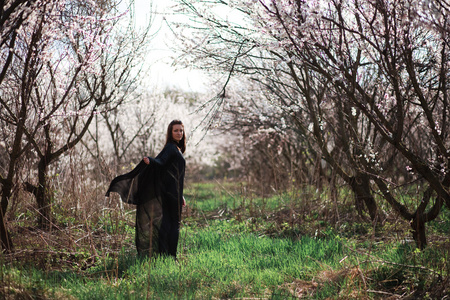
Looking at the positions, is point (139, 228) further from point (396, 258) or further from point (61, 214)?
point (396, 258)

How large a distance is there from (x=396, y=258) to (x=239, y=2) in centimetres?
300

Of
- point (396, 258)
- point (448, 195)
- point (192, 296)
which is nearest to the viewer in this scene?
point (192, 296)

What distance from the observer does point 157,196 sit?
486cm

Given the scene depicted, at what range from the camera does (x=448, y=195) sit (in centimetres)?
375

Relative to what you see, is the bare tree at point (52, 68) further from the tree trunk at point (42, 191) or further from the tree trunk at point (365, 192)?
the tree trunk at point (365, 192)

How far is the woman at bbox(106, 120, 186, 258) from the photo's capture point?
4.76 meters

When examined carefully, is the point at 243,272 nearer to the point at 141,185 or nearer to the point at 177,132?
the point at 141,185

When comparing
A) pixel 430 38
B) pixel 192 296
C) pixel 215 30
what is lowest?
pixel 192 296

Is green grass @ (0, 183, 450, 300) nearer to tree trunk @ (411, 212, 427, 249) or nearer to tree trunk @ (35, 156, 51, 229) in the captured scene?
tree trunk @ (411, 212, 427, 249)

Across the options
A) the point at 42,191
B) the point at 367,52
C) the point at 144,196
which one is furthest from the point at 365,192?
the point at 42,191

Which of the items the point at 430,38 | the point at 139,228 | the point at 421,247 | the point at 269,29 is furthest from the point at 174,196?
the point at 430,38

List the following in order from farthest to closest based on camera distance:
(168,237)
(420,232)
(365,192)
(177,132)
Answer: (365,192) → (177,132) → (168,237) → (420,232)

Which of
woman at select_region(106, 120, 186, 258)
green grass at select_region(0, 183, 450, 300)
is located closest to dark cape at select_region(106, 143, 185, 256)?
woman at select_region(106, 120, 186, 258)

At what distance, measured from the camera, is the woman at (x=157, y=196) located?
4758mm
